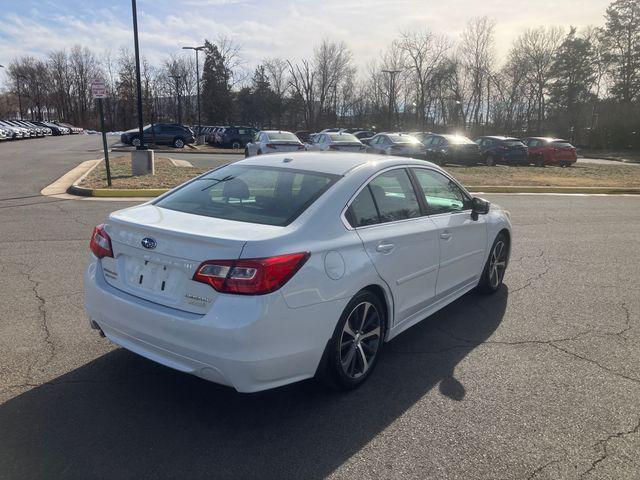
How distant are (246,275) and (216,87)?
76.2 metres

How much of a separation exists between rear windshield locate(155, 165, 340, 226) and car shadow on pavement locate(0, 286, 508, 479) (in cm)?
118

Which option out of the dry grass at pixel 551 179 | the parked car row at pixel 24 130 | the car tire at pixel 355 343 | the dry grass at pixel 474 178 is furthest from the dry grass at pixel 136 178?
the parked car row at pixel 24 130

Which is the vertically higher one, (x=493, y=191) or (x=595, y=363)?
(x=493, y=191)

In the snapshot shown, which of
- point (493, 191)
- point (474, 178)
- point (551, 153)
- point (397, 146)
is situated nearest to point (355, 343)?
point (493, 191)

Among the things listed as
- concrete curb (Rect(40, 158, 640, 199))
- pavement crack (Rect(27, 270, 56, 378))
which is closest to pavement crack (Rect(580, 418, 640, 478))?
pavement crack (Rect(27, 270, 56, 378))

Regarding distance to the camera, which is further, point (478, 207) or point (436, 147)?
point (436, 147)

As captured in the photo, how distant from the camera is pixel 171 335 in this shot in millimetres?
3023

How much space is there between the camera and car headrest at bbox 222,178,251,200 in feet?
12.6

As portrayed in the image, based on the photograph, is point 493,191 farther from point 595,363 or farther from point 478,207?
point 595,363

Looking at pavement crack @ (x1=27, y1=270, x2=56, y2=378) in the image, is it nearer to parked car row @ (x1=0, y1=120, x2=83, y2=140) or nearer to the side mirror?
the side mirror

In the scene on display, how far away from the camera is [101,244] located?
3.56 metres

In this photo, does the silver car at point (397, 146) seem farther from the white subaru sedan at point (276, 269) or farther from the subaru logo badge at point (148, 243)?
the subaru logo badge at point (148, 243)

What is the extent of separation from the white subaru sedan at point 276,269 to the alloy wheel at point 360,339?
1 cm

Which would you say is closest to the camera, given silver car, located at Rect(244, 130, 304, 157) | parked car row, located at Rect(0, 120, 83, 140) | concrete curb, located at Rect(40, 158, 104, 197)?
concrete curb, located at Rect(40, 158, 104, 197)
